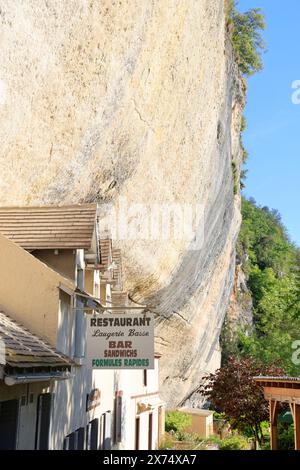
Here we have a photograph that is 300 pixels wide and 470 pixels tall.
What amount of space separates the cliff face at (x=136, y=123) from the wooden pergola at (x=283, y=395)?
6.83 meters

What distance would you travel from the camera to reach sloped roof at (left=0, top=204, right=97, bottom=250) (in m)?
9.82

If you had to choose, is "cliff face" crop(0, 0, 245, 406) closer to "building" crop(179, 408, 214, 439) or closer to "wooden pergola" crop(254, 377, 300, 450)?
"building" crop(179, 408, 214, 439)

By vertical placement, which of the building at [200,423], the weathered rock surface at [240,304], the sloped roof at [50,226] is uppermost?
the weathered rock surface at [240,304]

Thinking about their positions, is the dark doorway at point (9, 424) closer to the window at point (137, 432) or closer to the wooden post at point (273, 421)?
the wooden post at point (273, 421)

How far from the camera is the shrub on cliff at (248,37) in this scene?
103 ft

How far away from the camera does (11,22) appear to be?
9.59 metres

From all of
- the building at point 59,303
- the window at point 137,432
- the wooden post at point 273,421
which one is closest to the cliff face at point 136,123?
the building at point 59,303

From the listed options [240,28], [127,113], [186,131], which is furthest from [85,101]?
[240,28]

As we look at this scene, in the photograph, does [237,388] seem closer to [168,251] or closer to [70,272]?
[168,251]

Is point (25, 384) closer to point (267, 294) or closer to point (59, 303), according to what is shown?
point (59, 303)

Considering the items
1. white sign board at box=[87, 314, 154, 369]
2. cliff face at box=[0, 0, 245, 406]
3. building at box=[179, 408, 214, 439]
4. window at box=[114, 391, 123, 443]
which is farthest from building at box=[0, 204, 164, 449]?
building at box=[179, 408, 214, 439]

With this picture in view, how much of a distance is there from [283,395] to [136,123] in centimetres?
908

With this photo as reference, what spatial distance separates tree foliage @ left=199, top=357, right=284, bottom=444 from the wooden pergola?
104 inches

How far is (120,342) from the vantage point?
8.83 meters
